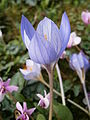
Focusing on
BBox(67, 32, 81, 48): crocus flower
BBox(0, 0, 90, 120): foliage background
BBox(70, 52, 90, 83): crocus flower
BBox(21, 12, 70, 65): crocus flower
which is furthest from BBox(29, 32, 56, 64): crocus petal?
BBox(67, 32, 81, 48): crocus flower

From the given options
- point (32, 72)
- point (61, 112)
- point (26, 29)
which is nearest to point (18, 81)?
point (32, 72)

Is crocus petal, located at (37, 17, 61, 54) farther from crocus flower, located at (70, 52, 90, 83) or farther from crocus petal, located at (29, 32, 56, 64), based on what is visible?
crocus flower, located at (70, 52, 90, 83)

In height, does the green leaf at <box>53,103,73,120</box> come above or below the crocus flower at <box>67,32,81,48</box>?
below

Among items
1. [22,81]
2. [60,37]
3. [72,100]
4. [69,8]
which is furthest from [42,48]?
[69,8]

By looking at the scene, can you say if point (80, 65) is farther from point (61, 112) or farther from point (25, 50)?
point (25, 50)

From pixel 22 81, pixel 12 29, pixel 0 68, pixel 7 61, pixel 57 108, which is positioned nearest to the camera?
pixel 57 108

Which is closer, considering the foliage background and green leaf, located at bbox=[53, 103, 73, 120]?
green leaf, located at bbox=[53, 103, 73, 120]

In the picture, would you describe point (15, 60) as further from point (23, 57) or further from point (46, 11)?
point (46, 11)
